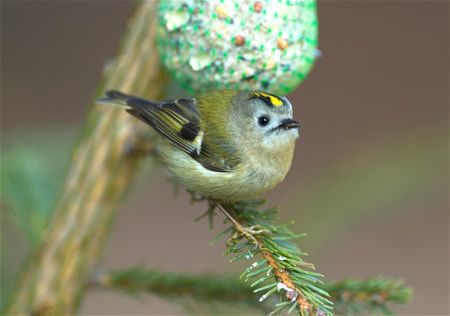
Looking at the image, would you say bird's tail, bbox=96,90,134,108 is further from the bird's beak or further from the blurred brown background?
the blurred brown background

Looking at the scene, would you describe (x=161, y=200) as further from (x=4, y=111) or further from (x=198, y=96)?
(x=198, y=96)

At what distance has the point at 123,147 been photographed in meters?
2.02

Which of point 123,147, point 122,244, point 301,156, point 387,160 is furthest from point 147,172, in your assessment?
point 301,156

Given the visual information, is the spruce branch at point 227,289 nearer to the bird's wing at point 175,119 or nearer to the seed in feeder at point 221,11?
the bird's wing at point 175,119

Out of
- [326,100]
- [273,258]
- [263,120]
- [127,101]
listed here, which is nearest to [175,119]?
[127,101]

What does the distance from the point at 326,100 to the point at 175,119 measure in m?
4.04

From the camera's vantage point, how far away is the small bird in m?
1.90

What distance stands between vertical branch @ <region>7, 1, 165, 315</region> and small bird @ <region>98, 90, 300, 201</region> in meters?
0.10

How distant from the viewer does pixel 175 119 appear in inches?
81.0

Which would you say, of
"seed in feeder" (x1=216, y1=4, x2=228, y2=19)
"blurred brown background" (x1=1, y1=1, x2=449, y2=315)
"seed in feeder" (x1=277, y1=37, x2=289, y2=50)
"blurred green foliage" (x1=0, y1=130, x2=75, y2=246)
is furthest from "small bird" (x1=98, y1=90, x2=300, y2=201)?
"blurred brown background" (x1=1, y1=1, x2=449, y2=315)

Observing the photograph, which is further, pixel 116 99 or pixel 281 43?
pixel 116 99

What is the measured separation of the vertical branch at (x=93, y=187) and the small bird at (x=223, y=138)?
0.32 feet

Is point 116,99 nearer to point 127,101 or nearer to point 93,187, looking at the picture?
point 127,101

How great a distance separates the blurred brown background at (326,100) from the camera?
16.9ft
